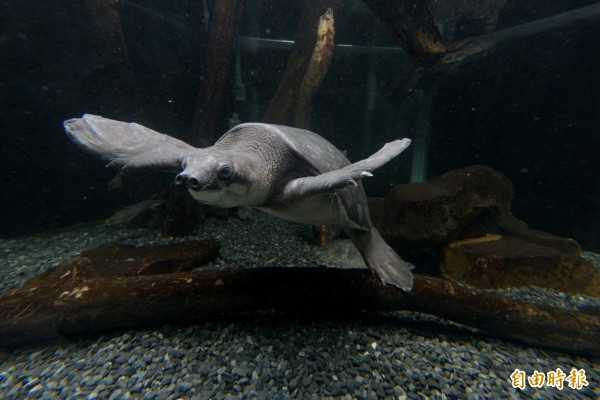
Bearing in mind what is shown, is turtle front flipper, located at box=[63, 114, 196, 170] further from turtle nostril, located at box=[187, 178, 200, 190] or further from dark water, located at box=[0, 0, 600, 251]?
dark water, located at box=[0, 0, 600, 251]

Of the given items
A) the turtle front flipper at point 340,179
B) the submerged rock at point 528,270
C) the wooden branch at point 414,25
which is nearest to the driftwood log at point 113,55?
the wooden branch at point 414,25

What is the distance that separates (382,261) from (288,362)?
135 cm

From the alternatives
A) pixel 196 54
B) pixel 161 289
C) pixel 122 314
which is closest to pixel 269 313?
pixel 161 289

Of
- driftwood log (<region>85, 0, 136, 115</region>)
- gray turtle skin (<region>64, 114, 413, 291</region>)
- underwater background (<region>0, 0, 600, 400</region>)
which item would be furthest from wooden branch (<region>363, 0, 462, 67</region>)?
driftwood log (<region>85, 0, 136, 115</region>)

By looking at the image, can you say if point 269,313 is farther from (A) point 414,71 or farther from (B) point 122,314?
(A) point 414,71

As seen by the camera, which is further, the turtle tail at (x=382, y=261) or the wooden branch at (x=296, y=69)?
the wooden branch at (x=296, y=69)

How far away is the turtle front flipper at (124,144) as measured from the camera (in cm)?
248

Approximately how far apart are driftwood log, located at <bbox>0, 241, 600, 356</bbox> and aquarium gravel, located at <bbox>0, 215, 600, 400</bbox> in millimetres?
149

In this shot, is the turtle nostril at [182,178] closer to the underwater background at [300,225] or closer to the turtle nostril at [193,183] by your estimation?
the turtle nostril at [193,183]

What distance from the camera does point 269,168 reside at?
2.58m

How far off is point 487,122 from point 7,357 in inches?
368

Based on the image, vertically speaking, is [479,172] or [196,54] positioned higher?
[196,54]

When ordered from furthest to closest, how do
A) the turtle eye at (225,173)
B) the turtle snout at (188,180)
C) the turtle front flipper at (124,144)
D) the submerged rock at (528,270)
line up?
the submerged rock at (528,270) < the turtle front flipper at (124,144) < the turtle eye at (225,173) < the turtle snout at (188,180)

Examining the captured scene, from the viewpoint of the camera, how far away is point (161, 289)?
99.4 inches
